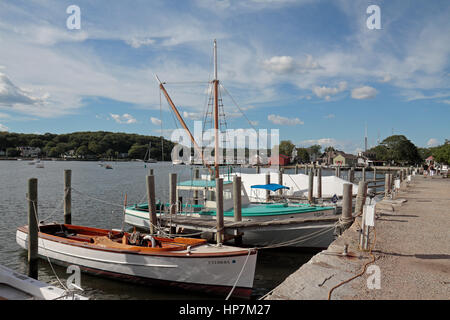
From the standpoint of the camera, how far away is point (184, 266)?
34.2ft

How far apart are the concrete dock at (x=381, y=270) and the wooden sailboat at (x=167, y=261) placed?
3.12m

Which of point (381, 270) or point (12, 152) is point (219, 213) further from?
point (12, 152)

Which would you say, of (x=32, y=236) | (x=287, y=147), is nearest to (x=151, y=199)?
(x=32, y=236)

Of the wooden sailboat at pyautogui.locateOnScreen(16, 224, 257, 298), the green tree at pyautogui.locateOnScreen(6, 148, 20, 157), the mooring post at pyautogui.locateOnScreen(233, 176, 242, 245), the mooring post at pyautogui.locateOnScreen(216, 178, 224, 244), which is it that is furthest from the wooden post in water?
the green tree at pyautogui.locateOnScreen(6, 148, 20, 157)

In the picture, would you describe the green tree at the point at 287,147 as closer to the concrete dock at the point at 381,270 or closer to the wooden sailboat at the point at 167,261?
the concrete dock at the point at 381,270

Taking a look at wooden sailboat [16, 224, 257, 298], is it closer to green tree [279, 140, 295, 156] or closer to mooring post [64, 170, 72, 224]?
mooring post [64, 170, 72, 224]

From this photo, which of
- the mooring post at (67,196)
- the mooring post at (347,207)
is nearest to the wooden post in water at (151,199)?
the mooring post at (67,196)

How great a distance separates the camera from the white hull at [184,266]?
33.0ft

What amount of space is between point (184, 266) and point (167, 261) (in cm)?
63

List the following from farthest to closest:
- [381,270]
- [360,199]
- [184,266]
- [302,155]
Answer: [302,155] → [360,199] → [184,266] → [381,270]
